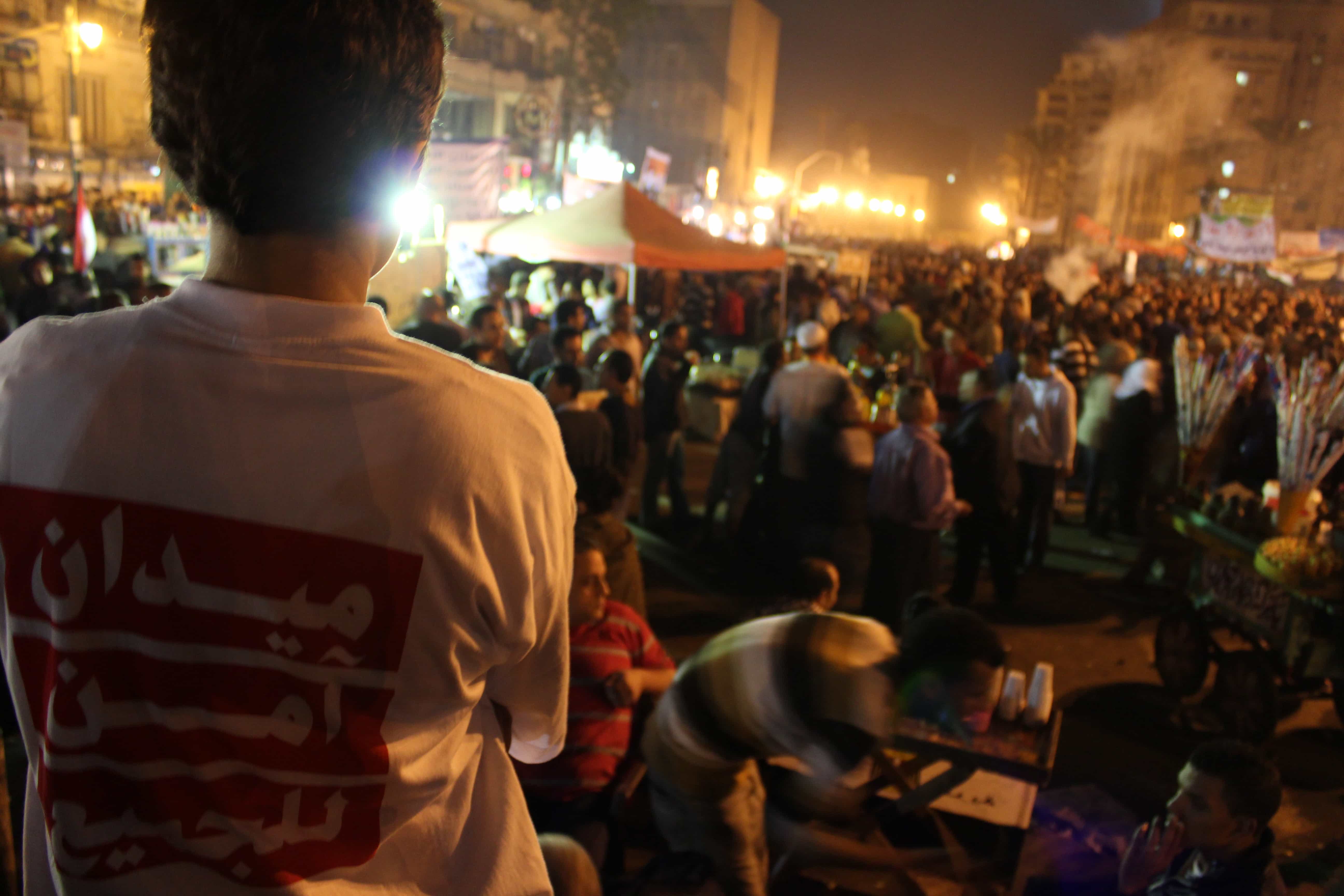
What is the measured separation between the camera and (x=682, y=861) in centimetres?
280

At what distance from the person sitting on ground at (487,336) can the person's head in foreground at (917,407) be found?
11.1 feet

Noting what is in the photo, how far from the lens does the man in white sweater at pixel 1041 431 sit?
7.75 meters

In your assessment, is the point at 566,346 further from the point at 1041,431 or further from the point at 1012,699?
the point at 1012,699

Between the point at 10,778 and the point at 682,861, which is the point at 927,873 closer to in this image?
the point at 682,861

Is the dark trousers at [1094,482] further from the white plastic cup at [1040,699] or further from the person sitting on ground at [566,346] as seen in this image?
the white plastic cup at [1040,699]

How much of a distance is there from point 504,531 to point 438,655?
0.46 feet

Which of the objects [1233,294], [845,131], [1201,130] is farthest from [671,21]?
[845,131]

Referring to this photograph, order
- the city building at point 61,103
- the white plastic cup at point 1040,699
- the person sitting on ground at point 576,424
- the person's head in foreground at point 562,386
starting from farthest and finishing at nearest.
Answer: the city building at point 61,103
the person's head in foreground at point 562,386
the person sitting on ground at point 576,424
the white plastic cup at point 1040,699

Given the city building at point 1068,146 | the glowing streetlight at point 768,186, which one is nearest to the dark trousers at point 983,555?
the glowing streetlight at point 768,186

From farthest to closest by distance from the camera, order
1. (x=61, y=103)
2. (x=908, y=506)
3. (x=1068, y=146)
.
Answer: (x=1068, y=146) < (x=61, y=103) < (x=908, y=506)

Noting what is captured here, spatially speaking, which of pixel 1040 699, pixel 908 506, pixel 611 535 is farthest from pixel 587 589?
pixel 908 506

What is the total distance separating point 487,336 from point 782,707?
609 cm

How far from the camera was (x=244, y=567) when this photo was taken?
0.88 meters

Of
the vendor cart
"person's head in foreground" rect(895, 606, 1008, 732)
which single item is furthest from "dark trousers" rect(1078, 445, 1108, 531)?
"person's head in foreground" rect(895, 606, 1008, 732)
